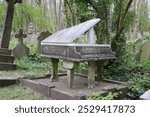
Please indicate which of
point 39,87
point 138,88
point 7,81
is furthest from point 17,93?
point 138,88

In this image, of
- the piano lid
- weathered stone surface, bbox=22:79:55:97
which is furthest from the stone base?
the piano lid

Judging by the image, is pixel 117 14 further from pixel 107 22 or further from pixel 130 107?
pixel 130 107

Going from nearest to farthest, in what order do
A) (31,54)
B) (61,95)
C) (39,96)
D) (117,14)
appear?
(61,95)
(39,96)
(117,14)
(31,54)

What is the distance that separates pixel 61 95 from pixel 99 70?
172 cm

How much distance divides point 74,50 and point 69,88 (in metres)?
1.00

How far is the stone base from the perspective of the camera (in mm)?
5123

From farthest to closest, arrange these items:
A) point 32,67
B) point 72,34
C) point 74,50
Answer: point 32,67
point 72,34
point 74,50

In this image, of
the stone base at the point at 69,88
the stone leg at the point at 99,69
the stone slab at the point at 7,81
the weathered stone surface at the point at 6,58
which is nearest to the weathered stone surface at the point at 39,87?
the stone base at the point at 69,88

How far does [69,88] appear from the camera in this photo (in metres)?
5.80

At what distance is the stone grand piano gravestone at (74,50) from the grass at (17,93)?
35.9 inches

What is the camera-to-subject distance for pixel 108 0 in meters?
8.08

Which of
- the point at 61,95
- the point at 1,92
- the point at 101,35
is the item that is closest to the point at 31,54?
the point at 101,35

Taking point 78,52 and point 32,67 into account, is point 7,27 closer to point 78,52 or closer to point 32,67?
point 32,67

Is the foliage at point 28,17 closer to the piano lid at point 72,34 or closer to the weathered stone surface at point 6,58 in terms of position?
the weathered stone surface at point 6,58
